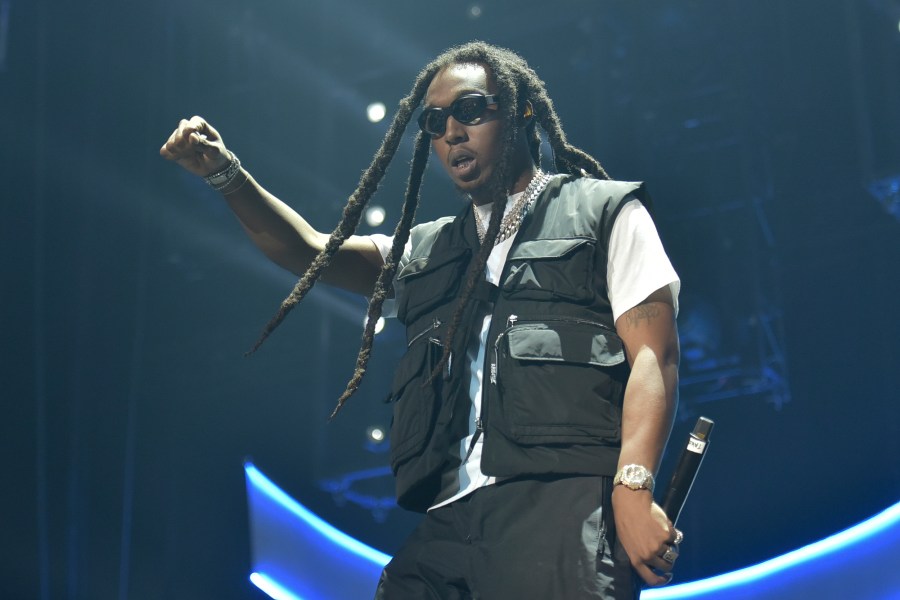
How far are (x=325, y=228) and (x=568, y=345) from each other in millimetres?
2934

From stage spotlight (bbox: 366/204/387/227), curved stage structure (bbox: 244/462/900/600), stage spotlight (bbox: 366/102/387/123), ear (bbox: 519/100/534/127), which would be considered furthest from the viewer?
stage spotlight (bbox: 366/102/387/123)

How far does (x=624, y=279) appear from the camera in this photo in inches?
77.9

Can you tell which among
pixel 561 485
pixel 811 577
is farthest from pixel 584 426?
pixel 811 577

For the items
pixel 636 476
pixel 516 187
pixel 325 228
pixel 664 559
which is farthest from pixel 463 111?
pixel 325 228

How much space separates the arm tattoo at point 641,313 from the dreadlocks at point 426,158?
0.39 metres

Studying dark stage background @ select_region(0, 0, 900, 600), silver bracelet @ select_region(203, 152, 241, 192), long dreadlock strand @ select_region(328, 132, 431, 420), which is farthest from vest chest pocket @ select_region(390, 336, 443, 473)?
dark stage background @ select_region(0, 0, 900, 600)

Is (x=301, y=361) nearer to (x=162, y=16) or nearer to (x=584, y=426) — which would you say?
(x=162, y=16)

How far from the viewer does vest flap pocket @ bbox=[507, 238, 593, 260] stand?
2.03 metres

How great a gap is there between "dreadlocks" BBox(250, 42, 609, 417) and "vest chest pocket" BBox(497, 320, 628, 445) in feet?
1.00

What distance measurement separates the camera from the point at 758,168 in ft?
12.6

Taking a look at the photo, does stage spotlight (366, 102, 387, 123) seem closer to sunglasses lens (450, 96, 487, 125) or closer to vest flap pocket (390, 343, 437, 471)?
sunglasses lens (450, 96, 487, 125)

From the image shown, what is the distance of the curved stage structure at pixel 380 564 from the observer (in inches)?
120

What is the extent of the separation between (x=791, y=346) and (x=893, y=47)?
3.83 ft

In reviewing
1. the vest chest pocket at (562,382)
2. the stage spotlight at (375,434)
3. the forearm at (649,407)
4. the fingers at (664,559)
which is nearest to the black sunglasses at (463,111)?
the vest chest pocket at (562,382)
